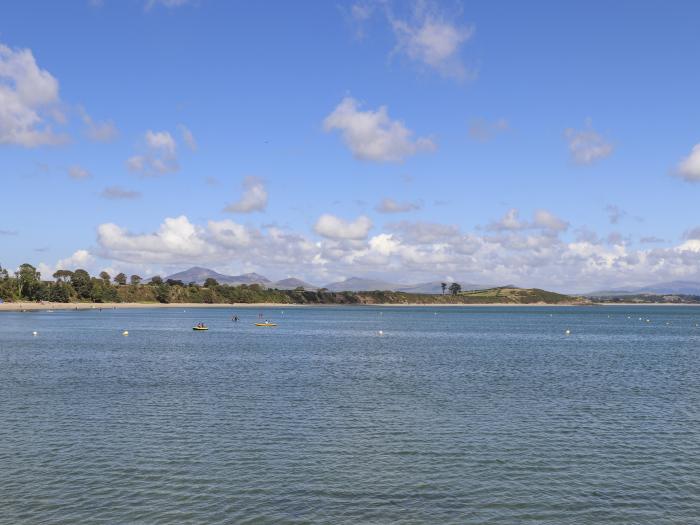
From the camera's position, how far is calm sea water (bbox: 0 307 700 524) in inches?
1049

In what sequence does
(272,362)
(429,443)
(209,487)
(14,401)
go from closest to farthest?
(209,487) → (429,443) → (14,401) → (272,362)

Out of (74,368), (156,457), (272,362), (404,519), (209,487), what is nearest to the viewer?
(404,519)

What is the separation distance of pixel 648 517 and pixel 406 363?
5814 cm

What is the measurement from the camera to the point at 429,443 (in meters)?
36.9

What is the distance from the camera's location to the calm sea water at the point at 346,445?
87.4ft

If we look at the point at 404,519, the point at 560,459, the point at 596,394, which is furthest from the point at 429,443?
the point at 596,394

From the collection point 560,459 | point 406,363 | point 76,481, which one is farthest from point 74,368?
point 560,459

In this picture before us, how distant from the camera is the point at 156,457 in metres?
33.4

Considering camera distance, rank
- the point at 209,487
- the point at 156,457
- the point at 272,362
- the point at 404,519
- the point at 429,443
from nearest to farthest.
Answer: the point at 404,519 → the point at 209,487 → the point at 156,457 → the point at 429,443 → the point at 272,362

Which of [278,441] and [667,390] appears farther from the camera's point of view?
[667,390]

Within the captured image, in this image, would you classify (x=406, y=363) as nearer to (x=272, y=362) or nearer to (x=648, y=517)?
(x=272, y=362)

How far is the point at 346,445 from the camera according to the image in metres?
36.5

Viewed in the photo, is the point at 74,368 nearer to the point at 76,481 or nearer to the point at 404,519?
the point at 76,481

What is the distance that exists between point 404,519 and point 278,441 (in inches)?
535
